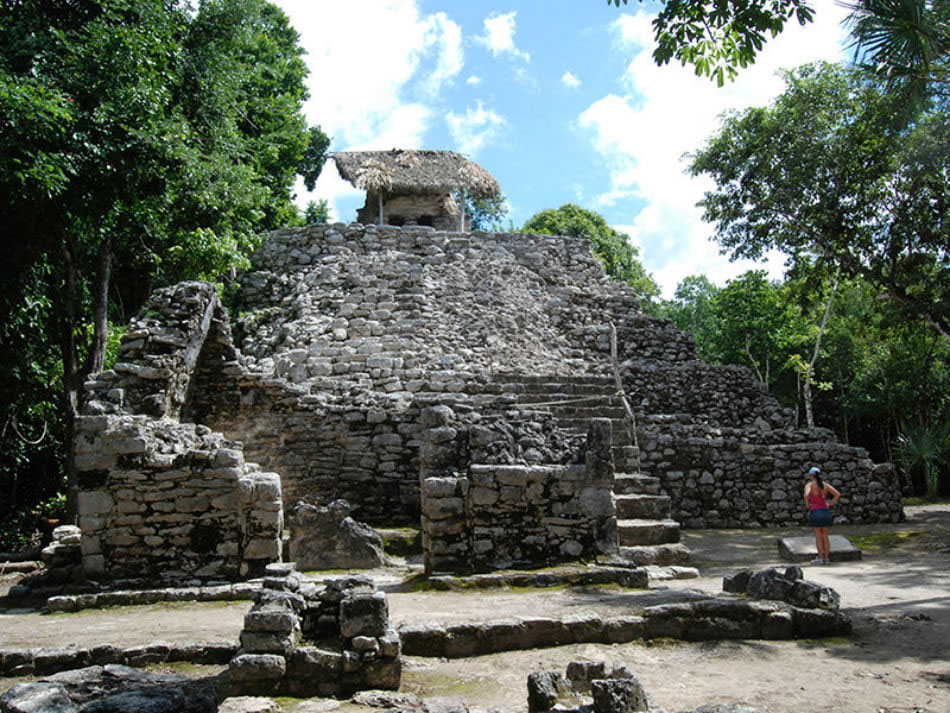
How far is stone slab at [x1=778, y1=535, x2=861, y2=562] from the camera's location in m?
9.12

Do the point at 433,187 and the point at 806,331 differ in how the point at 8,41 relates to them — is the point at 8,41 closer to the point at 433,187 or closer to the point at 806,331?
the point at 433,187

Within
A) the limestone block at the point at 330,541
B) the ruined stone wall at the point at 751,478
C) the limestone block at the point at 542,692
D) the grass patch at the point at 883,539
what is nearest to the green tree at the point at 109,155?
the limestone block at the point at 330,541

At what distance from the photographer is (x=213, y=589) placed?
661cm

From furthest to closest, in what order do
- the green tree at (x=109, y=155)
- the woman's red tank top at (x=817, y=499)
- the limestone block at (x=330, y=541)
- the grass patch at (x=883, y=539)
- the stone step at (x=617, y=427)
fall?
the stone step at (x=617, y=427) < the grass patch at (x=883, y=539) < the green tree at (x=109, y=155) < the woman's red tank top at (x=817, y=499) < the limestone block at (x=330, y=541)

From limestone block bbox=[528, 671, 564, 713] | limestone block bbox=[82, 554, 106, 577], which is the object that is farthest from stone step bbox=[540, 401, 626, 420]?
limestone block bbox=[528, 671, 564, 713]

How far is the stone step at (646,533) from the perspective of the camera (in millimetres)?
8750

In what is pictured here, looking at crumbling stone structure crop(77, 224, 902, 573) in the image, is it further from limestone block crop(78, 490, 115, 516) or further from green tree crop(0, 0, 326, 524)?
green tree crop(0, 0, 326, 524)

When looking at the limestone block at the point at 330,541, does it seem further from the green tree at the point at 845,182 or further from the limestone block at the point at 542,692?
the green tree at the point at 845,182

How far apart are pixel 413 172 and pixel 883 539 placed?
16112mm

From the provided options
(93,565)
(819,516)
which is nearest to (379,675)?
(93,565)

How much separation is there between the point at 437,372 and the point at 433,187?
9979 millimetres

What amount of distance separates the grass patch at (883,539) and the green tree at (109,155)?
446 inches

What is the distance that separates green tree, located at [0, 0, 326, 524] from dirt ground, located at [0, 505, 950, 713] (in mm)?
5759

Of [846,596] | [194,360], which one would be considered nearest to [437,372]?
[194,360]
